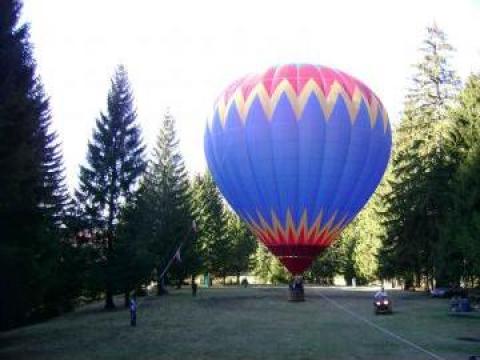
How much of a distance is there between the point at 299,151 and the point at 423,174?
16475 mm

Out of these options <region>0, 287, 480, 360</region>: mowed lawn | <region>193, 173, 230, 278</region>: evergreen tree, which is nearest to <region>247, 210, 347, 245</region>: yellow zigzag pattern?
<region>0, 287, 480, 360</region>: mowed lawn

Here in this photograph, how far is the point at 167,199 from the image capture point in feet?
176

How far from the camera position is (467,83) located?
36.8m

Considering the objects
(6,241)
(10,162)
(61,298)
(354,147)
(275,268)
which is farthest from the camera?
(275,268)

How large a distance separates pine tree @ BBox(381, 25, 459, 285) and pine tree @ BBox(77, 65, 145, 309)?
20.4m

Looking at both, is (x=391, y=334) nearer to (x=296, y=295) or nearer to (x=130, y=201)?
(x=296, y=295)

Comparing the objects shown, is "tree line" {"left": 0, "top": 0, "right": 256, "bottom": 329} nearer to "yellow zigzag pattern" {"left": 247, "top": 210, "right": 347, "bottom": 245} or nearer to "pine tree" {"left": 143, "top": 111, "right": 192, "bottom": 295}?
"pine tree" {"left": 143, "top": 111, "right": 192, "bottom": 295}

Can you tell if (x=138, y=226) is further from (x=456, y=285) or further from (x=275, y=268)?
(x=275, y=268)

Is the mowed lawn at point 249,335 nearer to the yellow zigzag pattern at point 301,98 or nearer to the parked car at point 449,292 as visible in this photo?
the parked car at point 449,292

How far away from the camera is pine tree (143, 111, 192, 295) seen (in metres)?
51.6

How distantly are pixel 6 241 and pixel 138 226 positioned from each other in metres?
16.9

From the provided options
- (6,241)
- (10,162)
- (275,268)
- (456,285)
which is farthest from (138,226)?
(275,268)

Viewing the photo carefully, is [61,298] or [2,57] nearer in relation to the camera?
[2,57]

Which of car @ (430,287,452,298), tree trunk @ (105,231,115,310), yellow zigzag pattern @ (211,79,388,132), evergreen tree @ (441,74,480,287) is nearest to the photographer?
evergreen tree @ (441,74,480,287)
